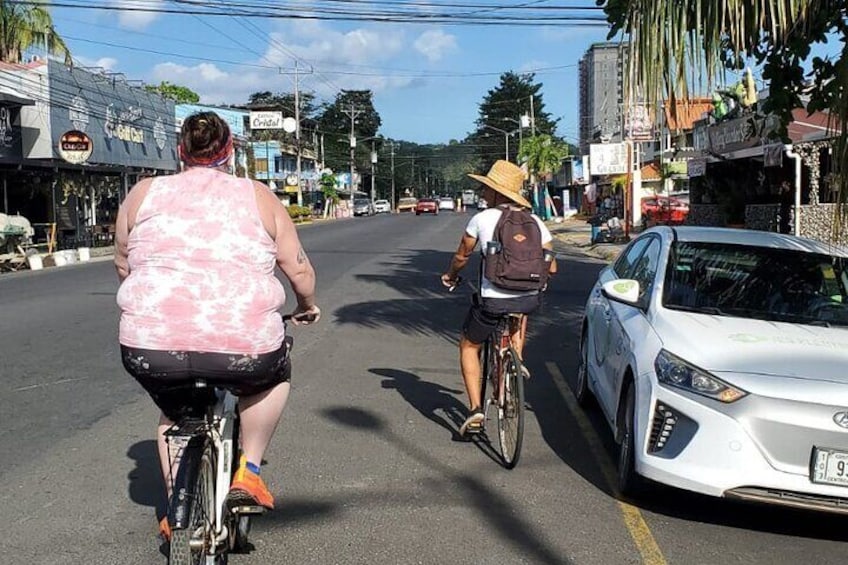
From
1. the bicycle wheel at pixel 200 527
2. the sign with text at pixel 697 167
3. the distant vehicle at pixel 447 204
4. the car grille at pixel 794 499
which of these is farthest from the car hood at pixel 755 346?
the distant vehicle at pixel 447 204

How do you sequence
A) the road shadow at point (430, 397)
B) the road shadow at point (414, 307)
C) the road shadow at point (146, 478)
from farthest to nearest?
the road shadow at point (414, 307) < the road shadow at point (430, 397) < the road shadow at point (146, 478)

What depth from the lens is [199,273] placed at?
3.25 meters

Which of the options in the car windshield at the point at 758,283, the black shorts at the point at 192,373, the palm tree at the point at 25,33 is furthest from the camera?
the palm tree at the point at 25,33

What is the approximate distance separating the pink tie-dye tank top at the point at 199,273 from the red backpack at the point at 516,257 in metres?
2.57

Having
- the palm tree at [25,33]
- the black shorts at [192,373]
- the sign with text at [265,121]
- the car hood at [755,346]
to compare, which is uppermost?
the palm tree at [25,33]

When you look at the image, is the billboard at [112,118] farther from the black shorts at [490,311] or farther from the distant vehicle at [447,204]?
the distant vehicle at [447,204]

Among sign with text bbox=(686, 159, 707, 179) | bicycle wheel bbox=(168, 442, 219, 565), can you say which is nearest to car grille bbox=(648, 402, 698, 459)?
bicycle wheel bbox=(168, 442, 219, 565)

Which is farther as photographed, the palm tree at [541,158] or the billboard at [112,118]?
the palm tree at [541,158]

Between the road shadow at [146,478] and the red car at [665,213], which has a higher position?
the red car at [665,213]

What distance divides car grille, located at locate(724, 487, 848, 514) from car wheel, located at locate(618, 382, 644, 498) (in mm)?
650

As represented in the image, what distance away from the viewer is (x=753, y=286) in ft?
18.8

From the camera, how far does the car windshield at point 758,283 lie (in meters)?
5.49

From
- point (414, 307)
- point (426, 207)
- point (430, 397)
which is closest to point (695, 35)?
point (430, 397)

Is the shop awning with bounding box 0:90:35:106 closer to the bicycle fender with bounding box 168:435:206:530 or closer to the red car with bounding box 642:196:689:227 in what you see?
the red car with bounding box 642:196:689:227
